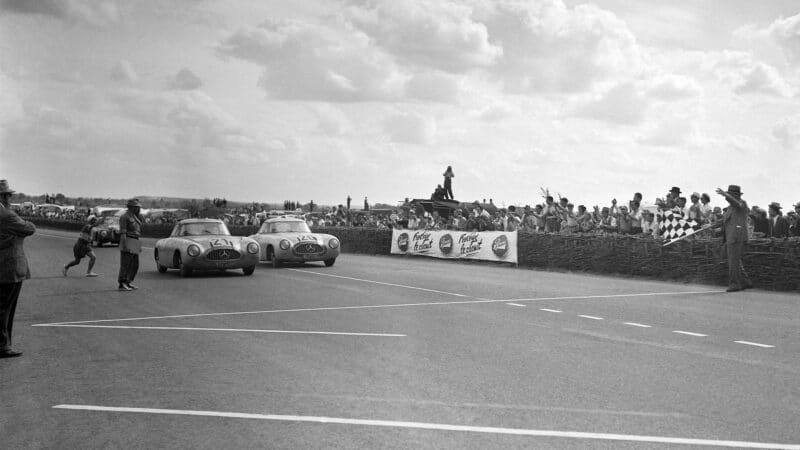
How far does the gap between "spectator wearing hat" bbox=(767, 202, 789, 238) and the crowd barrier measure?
5.02 ft

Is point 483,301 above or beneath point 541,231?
beneath

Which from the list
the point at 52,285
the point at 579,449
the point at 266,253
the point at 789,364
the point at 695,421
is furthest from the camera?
the point at 266,253

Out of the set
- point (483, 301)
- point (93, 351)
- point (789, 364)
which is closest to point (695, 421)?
point (789, 364)

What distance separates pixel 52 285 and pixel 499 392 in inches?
526

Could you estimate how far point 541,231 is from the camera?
24484 mm

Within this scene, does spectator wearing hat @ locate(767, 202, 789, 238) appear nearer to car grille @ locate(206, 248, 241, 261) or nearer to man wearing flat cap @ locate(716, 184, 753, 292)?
man wearing flat cap @ locate(716, 184, 753, 292)

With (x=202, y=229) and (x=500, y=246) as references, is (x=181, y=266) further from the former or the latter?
(x=500, y=246)

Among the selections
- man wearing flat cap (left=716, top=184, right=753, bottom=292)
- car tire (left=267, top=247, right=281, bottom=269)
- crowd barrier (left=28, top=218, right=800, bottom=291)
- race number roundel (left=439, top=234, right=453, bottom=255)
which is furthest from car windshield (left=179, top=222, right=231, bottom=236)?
man wearing flat cap (left=716, top=184, right=753, bottom=292)

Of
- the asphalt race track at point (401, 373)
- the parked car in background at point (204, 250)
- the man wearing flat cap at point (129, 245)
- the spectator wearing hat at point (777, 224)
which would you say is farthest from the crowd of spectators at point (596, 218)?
the man wearing flat cap at point (129, 245)

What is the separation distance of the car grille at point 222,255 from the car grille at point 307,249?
12.3 ft

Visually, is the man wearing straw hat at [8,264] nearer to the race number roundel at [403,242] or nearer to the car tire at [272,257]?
the car tire at [272,257]

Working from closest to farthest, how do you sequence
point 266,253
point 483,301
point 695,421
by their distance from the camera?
point 695,421
point 483,301
point 266,253

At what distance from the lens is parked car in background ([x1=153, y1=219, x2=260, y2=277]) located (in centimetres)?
1869

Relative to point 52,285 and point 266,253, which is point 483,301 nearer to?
point 52,285
